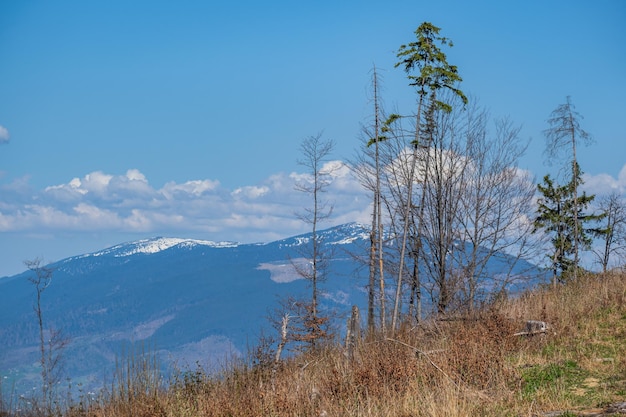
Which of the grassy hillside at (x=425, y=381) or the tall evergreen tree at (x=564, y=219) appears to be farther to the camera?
the tall evergreen tree at (x=564, y=219)

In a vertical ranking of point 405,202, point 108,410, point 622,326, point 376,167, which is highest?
point 376,167

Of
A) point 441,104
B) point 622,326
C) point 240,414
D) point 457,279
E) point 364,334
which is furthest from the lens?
point 441,104

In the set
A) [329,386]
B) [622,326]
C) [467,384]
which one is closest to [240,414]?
[329,386]

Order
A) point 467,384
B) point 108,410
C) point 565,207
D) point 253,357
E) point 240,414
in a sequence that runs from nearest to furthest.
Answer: point 240,414 → point 467,384 → point 108,410 → point 253,357 → point 565,207

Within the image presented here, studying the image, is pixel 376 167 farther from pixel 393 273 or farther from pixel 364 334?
pixel 364 334

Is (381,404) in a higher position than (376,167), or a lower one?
lower

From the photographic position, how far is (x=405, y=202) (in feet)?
69.7

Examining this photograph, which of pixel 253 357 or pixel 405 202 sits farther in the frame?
pixel 405 202

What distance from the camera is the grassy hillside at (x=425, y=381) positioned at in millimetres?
9797

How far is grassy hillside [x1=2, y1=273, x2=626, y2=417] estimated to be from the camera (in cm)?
980

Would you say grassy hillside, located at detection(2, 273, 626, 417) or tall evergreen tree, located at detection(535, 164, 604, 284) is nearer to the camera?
grassy hillside, located at detection(2, 273, 626, 417)

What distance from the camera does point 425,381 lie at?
1124 cm

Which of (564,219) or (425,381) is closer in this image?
(425,381)

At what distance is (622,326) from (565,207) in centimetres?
2505
